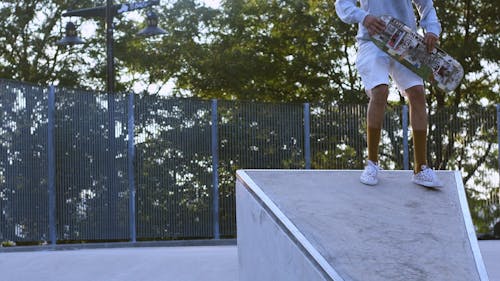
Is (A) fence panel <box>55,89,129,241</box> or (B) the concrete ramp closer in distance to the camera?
(B) the concrete ramp

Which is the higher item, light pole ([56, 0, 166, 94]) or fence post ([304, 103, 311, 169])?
light pole ([56, 0, 166, 94])

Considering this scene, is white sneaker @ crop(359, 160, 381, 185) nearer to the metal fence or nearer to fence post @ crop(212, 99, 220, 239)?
the metal fence

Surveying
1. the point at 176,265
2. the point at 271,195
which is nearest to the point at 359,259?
the point at 271,195

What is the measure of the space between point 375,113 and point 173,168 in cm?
909

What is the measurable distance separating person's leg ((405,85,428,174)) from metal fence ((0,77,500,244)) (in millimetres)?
8666

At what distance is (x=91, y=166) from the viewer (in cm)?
1479

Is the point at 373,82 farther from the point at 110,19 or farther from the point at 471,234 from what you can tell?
the point at 110,19

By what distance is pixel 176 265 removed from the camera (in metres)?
7.23

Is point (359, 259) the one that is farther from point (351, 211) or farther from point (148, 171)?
point (148, 171)

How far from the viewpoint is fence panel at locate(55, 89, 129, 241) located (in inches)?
573

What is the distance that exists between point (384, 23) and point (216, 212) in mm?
9483

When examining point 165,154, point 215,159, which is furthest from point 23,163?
point 215,159

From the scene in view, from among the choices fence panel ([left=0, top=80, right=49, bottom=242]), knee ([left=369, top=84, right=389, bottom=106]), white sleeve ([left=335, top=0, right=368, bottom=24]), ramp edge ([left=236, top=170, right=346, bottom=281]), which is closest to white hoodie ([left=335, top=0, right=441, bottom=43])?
white sleeve ([left=335, top=0, right=368, bottom=24])

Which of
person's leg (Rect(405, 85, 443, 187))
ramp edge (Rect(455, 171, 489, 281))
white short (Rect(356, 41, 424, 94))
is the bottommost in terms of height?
ramp edge (Rect(455, 171, 489, 281))
